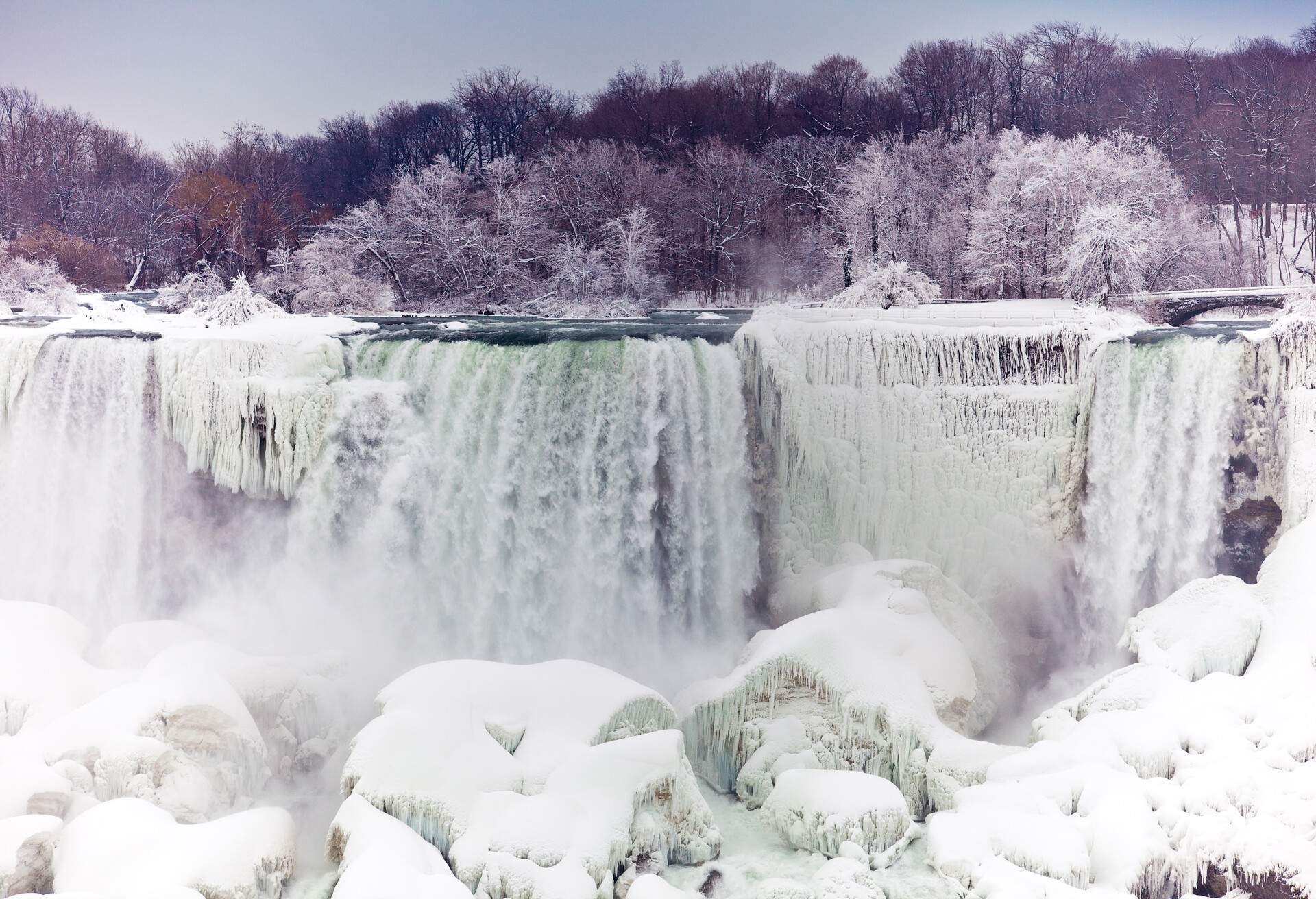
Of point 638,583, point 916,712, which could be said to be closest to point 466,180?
point 638,583

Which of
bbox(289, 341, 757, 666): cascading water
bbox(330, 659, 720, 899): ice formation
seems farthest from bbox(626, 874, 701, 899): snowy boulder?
bbox(289, 341, 757, 666): cascading water

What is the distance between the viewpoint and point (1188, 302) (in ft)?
62.4

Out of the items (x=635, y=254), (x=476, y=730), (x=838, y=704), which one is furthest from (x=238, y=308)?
(x=838, y=704)

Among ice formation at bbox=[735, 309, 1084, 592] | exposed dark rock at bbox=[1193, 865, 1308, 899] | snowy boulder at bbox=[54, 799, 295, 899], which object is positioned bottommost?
exposed dark rock at bbox=[1193, 865, 1308, 899]

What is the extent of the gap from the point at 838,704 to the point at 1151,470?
6.41 meters

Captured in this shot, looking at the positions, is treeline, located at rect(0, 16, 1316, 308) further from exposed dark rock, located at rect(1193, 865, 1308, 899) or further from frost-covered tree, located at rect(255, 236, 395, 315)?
exposed dark rock, located at rect(1193, 865, 1308, 899)

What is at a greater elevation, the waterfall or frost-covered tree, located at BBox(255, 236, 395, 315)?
frost-covered tree, located at BBox(255, 236, 395, 315)

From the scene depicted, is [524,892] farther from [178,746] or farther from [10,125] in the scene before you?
[10,125]

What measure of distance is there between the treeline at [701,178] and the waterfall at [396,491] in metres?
14.1

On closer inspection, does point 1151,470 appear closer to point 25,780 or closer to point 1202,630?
point 1202,630

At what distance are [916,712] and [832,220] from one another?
2537cm

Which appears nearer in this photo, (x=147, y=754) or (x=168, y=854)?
(x=168, y=854)

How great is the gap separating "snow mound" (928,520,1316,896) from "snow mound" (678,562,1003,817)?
0.68m

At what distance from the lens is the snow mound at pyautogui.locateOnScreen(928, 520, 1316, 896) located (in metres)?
7.72
